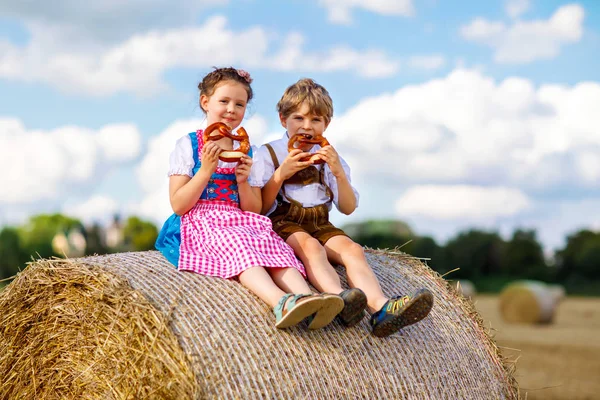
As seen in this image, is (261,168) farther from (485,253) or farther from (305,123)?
(485,253)

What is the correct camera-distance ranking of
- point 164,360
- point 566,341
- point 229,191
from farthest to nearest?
point 566,341
point 229,191
point 164,360

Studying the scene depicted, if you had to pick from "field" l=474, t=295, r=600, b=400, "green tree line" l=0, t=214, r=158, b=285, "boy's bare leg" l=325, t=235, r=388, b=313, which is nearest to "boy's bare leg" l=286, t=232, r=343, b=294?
"boy's bare leg" l=325, t=235, r=388, b=313

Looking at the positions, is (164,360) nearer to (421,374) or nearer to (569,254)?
(421,374)

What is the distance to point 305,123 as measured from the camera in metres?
4.57

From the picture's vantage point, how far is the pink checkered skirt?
4.02 m

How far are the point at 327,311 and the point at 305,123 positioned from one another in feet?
4.37

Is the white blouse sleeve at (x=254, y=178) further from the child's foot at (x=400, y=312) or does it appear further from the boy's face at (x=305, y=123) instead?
the child's foot at (x=400, y=312)

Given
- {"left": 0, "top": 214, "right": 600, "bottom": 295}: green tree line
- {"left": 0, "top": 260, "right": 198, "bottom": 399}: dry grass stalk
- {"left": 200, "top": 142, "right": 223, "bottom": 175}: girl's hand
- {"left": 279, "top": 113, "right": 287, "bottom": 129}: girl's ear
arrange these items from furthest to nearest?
{"left": 0, "top": 214, "right": 600, "bottom": 295}: green tree line
{"left": 279, "top": 113, "right": 287, "bottom": 129}: girl's ear
{"left": 200, "top": 142, "right": 223, "bottom": 175}: girl's hand
{"left": 0, "top": 260, "right": 198, "bottom": 399}: dry grass stalk

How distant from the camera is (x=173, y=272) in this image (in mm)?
4098

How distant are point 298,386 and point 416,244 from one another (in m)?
28.2

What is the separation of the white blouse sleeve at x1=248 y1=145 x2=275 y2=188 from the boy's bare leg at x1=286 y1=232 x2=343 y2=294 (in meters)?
0.38

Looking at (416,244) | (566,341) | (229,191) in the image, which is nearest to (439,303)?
(229,191)

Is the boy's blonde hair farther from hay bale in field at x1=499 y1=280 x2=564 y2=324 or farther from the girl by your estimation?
hay bale in field at x1=499 y1=280 x2=564 y2=324

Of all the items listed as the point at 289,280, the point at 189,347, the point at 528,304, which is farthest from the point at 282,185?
the point at 528,304
